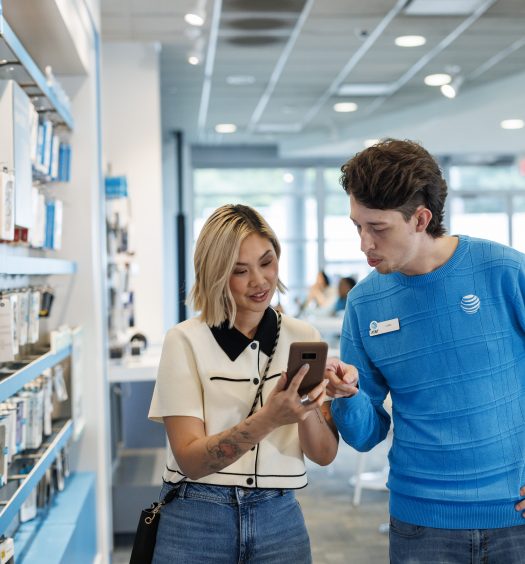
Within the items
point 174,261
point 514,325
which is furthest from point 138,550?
point 174,261

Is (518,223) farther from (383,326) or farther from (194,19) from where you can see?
(383,326)

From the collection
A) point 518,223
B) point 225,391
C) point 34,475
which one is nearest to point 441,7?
point 34,475

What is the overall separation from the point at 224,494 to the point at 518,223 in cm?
1332

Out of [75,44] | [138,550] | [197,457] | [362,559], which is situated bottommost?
[362,559]

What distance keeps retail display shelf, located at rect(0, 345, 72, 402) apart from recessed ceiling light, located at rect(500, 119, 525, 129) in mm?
8616

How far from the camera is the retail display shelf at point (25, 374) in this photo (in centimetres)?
225

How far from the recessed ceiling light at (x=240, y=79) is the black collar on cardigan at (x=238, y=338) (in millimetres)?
6644

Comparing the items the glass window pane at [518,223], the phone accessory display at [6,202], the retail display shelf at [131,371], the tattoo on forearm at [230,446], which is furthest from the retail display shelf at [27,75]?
the glass window pane at [518,223]

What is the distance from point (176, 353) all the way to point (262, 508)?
1.26 ft

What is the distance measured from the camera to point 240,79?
843cm

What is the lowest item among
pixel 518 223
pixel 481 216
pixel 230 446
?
pixel 230 446

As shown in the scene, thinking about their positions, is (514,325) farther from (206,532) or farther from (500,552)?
(206,532)

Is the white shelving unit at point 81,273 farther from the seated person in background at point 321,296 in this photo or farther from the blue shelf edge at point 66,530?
the seated person in background at point 321,296

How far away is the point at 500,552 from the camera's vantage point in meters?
1.74
